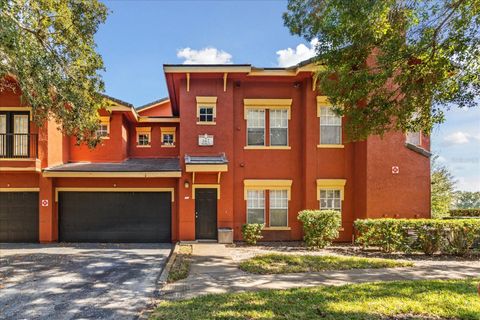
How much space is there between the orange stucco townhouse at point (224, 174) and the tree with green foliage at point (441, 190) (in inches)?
555

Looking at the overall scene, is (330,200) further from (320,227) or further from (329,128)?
(329,128)

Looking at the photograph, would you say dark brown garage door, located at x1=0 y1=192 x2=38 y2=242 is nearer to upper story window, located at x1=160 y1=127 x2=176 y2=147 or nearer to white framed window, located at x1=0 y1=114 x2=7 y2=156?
white framed window, located at x1=0 y1=114 x2=7 y2=156

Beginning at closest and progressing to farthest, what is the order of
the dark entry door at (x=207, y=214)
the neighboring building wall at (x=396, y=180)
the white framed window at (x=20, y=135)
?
1. the neighboring building wall at (x=396, y=180)
2. the white framed window at (x=20, y=135)
3. the dark entry door at (x=207, y=214)

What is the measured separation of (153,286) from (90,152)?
Result: 36.1 feet

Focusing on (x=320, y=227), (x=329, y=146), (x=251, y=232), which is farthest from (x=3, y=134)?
(x=329, y=146)

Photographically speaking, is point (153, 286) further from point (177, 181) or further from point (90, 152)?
point (90, 152)

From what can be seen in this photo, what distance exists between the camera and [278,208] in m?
14.7

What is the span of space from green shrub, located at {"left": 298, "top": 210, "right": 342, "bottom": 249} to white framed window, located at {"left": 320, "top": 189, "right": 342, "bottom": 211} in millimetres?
1461

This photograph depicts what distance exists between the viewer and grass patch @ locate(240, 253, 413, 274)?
919 centimetres

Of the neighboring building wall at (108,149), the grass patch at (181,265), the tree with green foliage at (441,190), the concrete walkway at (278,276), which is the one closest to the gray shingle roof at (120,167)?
the neighboring building wall at (108,149)

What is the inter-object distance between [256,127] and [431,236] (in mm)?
8183

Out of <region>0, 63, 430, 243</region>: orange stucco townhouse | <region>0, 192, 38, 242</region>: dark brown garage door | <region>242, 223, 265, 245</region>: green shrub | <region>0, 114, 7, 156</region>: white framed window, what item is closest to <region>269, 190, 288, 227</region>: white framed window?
<region>0, 63, 430, 243</region>: orange stucco townhouse

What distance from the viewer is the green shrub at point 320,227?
42.3 ft

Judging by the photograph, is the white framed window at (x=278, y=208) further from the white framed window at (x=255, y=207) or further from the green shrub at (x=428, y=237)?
the green shrub at (x=428, y=237)
